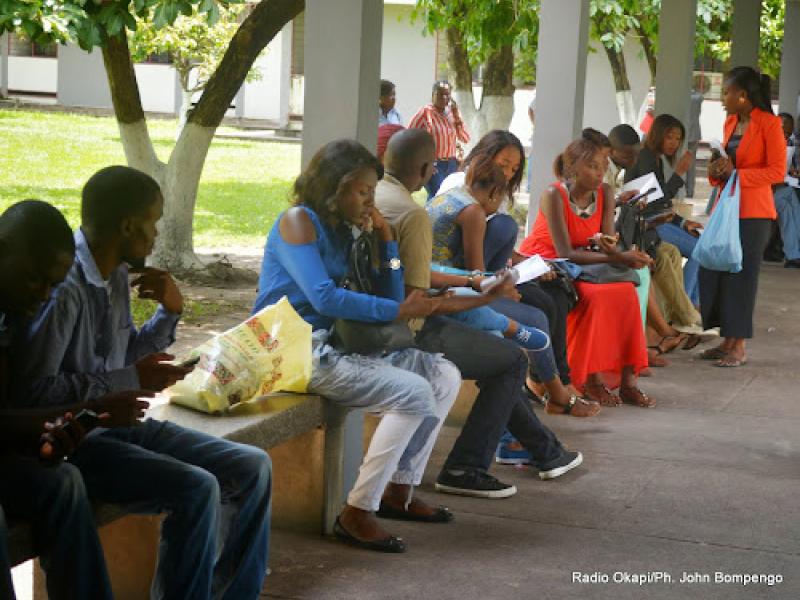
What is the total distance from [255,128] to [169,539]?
32.4 m

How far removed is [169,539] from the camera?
12.4ft

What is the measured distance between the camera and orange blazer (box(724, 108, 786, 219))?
8.58 m

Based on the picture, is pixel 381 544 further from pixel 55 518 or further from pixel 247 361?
pixel 55 518

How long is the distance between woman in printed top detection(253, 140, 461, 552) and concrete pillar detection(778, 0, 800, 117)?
47.6 ft

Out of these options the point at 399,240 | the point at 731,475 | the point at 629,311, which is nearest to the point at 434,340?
the point at 399,240

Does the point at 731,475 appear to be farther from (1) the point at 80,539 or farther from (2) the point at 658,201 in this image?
(1) the point at 80,539

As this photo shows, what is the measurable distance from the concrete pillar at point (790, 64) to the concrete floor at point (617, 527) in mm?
11700

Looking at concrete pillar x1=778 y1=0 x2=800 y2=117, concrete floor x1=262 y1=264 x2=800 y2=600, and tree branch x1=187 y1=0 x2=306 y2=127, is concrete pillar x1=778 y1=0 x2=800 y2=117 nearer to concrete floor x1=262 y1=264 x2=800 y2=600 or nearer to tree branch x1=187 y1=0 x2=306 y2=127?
tree branch x1=187 y1=0 x2=306 y2=127

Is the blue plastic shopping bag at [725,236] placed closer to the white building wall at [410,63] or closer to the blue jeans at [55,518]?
the blue jeans at [55,518]

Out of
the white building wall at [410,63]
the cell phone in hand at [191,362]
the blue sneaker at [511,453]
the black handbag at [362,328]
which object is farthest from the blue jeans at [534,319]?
the white building wall at [410,63]

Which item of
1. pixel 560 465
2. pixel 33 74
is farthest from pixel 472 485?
pixel 33 74

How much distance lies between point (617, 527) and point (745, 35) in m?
Answer: 11.0

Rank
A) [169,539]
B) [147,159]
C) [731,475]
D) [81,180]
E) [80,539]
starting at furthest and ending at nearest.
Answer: [81,180], [147,159], [731,475], [169,539], [80,539]

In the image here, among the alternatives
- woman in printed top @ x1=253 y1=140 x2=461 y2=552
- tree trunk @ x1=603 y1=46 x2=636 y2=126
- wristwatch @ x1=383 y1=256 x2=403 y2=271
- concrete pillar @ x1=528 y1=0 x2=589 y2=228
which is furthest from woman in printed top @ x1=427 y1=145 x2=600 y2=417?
tree trunk @ x1=603 y1=46 x2=636 y2=126
